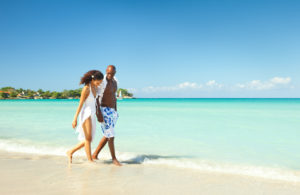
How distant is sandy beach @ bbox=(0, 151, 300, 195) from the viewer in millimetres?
2900

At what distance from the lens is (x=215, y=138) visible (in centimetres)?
756

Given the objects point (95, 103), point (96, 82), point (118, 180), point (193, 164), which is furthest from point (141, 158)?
point (96, 82)

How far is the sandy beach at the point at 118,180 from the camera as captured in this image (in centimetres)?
290

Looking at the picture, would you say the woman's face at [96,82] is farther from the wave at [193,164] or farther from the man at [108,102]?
the wave at [193,164]

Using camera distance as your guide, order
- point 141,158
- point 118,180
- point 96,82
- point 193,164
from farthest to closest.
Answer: point 141,158
point 193,164
point 96,82
point 118,180

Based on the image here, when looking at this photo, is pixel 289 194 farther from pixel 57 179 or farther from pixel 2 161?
pixel 2 161

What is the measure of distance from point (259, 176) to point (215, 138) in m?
3.81

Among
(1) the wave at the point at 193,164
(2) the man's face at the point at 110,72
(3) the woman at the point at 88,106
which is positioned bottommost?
(1) the wave at the point at 193,164

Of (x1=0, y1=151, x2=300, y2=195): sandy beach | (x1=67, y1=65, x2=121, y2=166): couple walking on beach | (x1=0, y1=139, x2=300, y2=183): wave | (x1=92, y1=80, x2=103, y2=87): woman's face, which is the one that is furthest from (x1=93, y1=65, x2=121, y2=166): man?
(x1=0, y1=139, x2=300, y2=183): wave

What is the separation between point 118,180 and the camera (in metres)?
3.28

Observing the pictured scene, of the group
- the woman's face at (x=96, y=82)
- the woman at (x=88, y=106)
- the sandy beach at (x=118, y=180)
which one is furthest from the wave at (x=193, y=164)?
the woman's face at (x=96, y=82)

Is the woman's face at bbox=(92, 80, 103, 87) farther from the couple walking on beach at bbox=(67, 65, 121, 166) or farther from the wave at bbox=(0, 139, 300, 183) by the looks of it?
the wave at bbox=(0, 139, 300, 183)

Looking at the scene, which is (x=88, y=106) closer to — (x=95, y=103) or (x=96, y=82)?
(x=95, y=103)

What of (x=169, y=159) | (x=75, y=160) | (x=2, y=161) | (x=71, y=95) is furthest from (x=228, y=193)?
(x=71, y=95)
